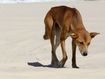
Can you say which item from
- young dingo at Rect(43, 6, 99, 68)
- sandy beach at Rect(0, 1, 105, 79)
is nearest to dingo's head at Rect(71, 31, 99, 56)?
young dingo at Rect(43, 6, 99, 68)

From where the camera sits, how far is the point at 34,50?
438 inches

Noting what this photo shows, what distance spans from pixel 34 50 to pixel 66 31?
92.3 inches

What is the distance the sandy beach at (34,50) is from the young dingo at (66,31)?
35cm

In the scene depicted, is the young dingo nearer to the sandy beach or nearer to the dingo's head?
the dingo's head

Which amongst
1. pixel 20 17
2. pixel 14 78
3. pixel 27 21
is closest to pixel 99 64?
pixel 14 78

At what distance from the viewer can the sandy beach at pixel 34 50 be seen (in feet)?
26.0

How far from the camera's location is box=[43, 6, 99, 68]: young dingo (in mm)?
8430

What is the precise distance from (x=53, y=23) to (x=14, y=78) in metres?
2.37

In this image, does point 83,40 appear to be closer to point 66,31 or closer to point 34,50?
point 66,31

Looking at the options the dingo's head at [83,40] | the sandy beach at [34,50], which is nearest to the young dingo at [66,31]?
the dingo's head at [83,40]

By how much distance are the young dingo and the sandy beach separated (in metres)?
0.35

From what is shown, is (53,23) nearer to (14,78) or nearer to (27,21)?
(14,78)

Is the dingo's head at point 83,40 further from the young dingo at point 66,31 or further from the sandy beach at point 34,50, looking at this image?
the sandy beach at point 34,50

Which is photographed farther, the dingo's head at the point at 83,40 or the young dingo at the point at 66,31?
the young dingo at the point at 66,31
